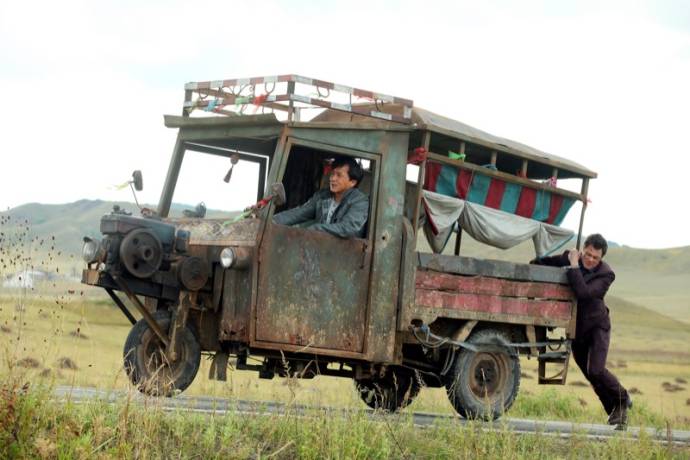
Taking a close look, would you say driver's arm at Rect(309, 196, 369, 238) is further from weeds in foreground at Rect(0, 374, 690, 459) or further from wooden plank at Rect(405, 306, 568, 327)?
weeds in foreground at Rect(0, 374, 690, 459)

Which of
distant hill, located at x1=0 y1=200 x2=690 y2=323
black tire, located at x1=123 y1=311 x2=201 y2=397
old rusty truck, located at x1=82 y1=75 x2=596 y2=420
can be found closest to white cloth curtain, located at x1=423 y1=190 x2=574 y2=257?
old rusty truck, located at x1=82 y1=75 x2=596 y2=420

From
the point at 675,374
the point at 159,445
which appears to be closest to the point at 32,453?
the point at 159,445

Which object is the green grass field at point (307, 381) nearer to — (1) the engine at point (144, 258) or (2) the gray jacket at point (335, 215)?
(1) the engine at point (144, 258)

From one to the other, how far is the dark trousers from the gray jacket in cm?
299

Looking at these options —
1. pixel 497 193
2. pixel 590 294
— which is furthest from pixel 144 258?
pixel 590 294

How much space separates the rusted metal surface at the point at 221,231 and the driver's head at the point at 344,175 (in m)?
1.04

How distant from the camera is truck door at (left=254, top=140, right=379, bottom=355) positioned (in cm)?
948

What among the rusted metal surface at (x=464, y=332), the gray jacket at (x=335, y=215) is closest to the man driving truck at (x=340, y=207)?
the gray jacket at (x=335, y=215)

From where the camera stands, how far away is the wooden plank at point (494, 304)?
10.7 meters

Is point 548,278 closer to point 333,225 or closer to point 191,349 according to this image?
point 333,225

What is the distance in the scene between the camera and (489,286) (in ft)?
36.8

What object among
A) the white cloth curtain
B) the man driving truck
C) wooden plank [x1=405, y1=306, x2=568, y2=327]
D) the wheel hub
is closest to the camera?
the man driving truck

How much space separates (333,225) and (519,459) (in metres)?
3.02

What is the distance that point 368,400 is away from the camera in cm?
1225
